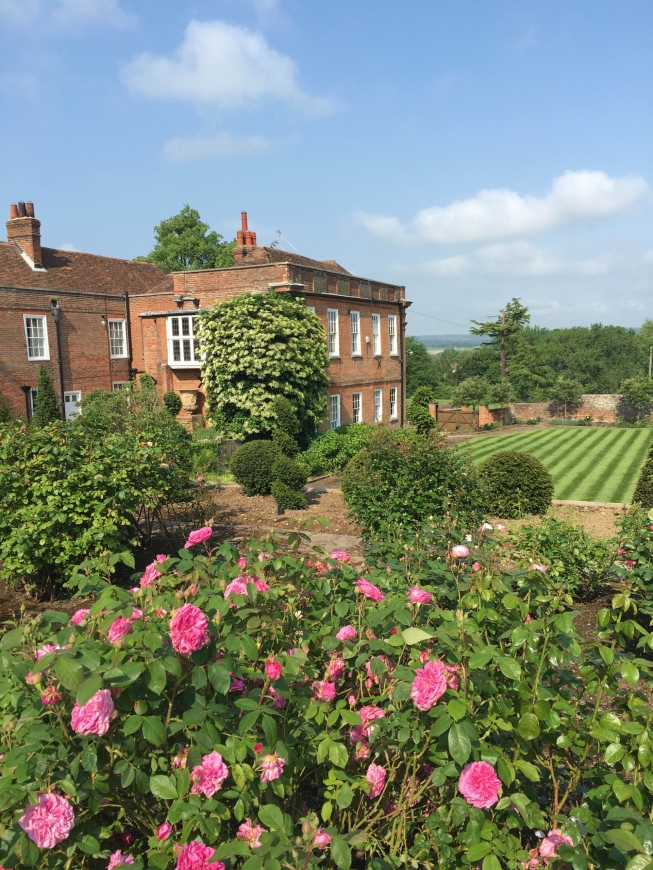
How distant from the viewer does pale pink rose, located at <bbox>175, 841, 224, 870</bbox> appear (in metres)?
1.98

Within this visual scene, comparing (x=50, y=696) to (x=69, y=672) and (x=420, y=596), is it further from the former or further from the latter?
(x=420, y=596)

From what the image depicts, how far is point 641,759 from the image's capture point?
2.26 m

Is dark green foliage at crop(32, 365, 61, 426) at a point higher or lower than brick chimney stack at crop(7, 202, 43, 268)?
lower

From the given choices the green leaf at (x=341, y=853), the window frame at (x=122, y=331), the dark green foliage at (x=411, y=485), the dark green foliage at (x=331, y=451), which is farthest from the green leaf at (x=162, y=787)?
the window frame at (x=122, y=331)

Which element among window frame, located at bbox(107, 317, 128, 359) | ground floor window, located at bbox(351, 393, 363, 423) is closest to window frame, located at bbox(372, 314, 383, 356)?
ground floor window, located at bbox(351, 393, 363, 423)

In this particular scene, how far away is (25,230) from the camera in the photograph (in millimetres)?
26453

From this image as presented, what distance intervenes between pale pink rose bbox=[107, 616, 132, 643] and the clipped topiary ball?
11751 millimetres

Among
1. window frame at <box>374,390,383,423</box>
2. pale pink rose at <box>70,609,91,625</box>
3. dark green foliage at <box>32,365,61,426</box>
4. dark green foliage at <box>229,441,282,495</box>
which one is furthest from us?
window frame at <box>374,390,383,423</box>

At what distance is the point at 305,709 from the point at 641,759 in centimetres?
121

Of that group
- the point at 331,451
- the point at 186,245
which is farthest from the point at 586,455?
the point at 186,245

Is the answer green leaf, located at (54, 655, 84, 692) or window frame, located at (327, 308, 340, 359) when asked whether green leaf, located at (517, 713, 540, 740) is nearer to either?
green leaf, located at (54, 655, 84, 692)

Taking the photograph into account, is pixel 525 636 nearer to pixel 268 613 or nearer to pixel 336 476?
pixel 268 613

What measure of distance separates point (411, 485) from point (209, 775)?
7.88 metres

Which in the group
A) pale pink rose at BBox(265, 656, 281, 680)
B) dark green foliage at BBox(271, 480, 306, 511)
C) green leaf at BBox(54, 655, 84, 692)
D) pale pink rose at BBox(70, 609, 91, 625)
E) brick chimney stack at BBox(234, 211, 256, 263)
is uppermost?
brick chimney stack at BBox(234, 211, 256, 263)
